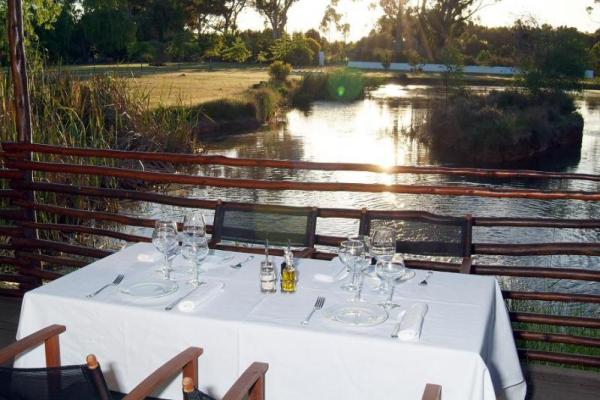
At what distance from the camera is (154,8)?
125 ft

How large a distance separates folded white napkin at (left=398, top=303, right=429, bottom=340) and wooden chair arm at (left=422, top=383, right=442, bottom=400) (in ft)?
0.53

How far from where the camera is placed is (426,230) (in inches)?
139

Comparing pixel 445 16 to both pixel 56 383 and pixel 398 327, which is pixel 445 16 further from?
pixel 56 383

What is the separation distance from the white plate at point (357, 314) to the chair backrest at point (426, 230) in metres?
1.11

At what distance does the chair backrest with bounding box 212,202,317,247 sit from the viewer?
3.64 metres

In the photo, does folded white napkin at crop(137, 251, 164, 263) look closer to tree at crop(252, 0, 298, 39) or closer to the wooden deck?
the wooden deck

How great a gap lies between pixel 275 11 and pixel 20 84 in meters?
46.3

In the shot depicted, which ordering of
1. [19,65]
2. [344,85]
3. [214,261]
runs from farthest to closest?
[344,85] < [19,65] < [214,261]

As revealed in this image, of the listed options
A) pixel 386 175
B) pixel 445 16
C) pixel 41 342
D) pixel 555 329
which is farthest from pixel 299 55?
pixel 41 342

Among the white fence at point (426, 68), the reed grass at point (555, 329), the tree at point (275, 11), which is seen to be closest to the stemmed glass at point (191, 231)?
the reed grass at point (555, 329)

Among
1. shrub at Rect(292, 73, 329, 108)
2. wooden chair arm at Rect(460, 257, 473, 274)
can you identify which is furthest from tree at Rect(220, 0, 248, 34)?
A: wooden chair arm at Rect(460, 257, 473, 274)

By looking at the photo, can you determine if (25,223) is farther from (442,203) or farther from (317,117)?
(317,117)

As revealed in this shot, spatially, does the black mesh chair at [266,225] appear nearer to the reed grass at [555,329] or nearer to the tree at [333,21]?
the reed grass at [555,329]

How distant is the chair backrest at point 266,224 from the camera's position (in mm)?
3641
